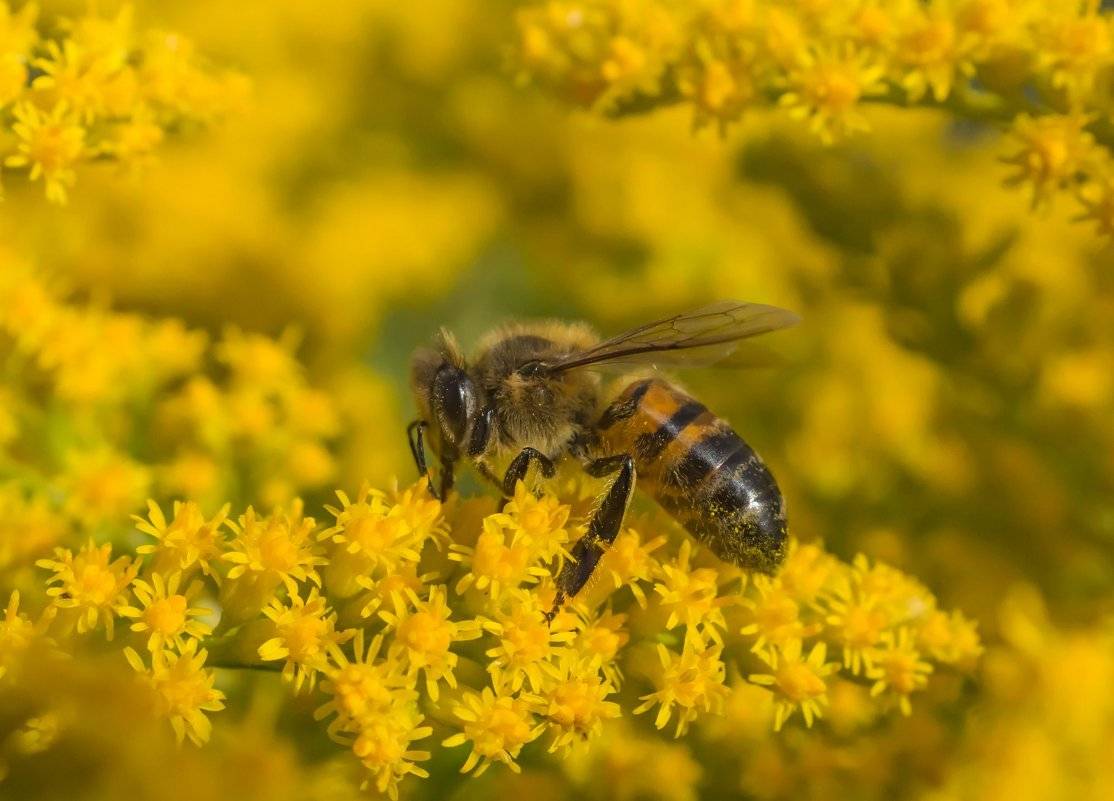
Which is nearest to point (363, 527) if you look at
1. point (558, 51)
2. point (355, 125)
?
point (558, 51)

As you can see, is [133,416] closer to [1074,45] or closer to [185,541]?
[185,541]

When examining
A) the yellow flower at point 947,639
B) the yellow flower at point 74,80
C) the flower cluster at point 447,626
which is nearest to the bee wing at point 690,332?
the flower cluster at point 447,626

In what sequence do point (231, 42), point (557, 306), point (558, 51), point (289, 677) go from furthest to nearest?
point (231, 42), point (557, 306), point (558, 51), point (289, 677)

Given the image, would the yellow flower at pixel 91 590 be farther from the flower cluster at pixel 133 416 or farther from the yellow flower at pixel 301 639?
the flower cluster at pixel 133 416

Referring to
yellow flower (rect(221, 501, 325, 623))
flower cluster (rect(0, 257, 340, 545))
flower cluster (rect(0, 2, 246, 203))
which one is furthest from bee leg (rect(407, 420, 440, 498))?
flower cluster (rect(0, 2, 246, 203))

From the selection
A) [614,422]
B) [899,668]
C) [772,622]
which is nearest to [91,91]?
[614,422]

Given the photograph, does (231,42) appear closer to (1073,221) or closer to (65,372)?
(65,372)
